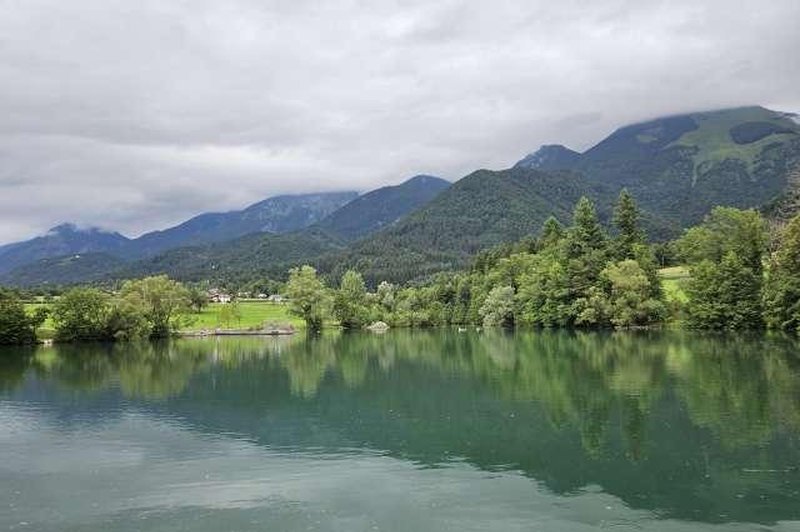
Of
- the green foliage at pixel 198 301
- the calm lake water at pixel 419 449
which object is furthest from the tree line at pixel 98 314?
the calm lake water at pixel 419 449

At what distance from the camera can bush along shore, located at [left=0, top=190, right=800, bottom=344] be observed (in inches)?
3772

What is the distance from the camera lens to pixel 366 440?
32.8 meters

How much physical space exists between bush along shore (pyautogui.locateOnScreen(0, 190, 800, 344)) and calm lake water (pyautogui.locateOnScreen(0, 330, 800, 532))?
Result: 111 ft

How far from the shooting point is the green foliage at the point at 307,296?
14388 centimetres

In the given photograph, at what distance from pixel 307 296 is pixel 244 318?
2644 centimetres

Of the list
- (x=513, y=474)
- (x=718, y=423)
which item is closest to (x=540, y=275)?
(x=718, y=423)

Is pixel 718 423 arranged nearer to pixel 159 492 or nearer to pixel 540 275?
pixel 159 492

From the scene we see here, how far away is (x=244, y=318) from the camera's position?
164m

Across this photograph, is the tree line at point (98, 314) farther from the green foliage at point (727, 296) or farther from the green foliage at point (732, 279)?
the green foliage at point (727, 296)

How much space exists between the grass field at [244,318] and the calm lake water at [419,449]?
88131 mm

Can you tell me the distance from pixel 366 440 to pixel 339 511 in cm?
1102

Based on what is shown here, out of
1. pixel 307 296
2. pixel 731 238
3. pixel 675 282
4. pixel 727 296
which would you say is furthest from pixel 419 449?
pixel 307 296

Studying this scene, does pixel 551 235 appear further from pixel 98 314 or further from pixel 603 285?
pixel 98 314

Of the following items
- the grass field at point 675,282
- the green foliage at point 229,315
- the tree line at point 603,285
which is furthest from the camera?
the green foliage at point 229,315
